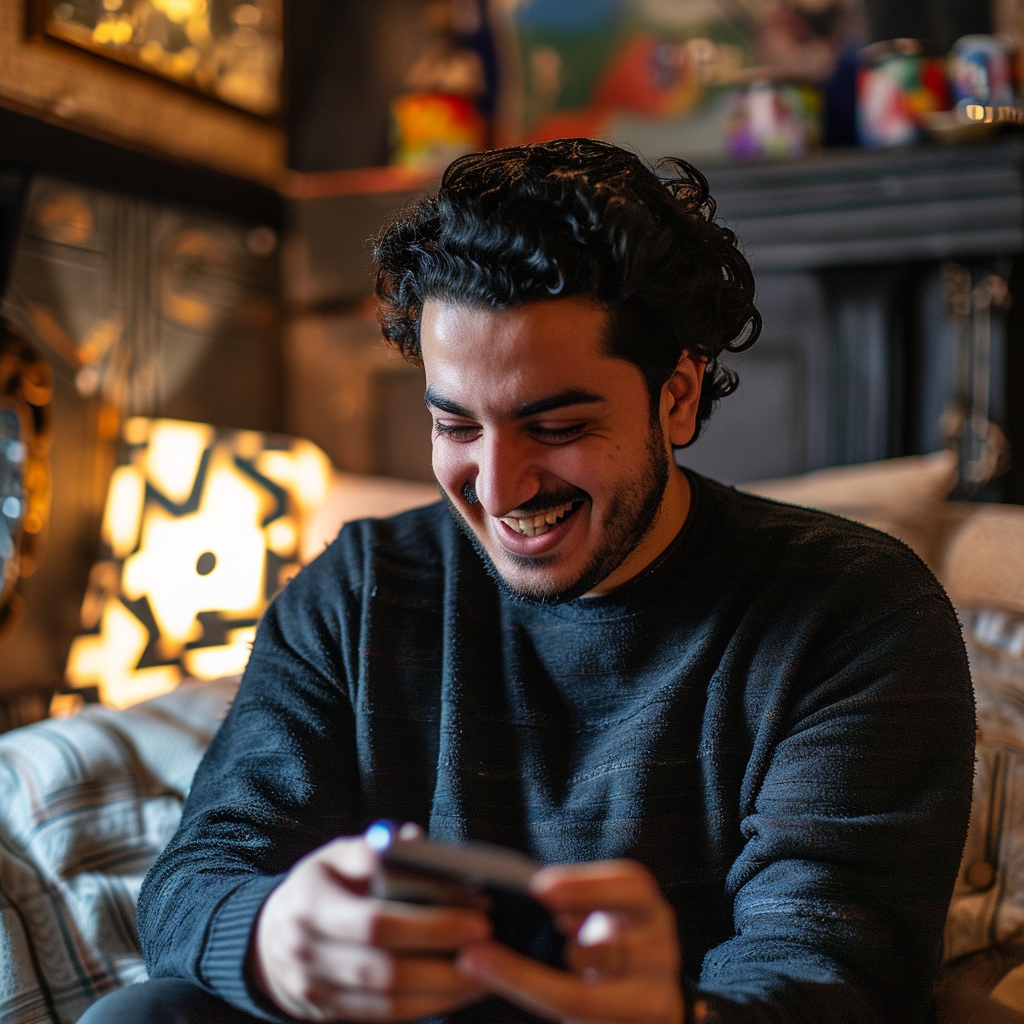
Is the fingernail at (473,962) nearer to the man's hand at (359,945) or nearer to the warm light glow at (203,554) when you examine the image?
the man's hand at (359,945)

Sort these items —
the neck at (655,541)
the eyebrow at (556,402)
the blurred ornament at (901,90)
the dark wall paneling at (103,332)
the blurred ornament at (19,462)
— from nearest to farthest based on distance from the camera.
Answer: the eyebrow at (556,402), the neck at (655,541), the blurred ornament at (19,462), the dark wall paneling at (103,332), the blurred ornament at (901,90)

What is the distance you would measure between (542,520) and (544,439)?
0.26 ft

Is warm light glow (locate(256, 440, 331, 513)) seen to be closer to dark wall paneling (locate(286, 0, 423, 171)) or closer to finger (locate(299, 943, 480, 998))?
dark wall paneling (locate(286, 0, 423, 171))

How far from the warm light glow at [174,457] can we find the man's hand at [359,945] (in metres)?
1.28

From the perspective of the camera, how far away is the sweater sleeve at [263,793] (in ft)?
2.79

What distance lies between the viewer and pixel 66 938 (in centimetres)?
114

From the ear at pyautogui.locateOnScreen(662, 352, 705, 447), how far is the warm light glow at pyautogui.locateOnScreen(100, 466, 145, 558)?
111 cm

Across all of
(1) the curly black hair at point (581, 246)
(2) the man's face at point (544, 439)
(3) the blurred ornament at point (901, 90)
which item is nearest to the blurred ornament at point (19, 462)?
(1) the curly black hair at point (581, 246)

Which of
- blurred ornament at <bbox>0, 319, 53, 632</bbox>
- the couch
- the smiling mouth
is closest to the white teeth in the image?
the smiling mouth

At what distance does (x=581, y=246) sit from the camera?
976 mm

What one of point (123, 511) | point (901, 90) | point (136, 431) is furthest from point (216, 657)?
point (901, 90)

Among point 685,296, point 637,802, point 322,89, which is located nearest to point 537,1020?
point 637,802

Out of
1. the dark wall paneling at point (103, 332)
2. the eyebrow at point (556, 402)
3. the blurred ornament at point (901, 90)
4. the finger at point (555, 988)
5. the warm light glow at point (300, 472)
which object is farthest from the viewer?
the warm light glow at point (300, 472)

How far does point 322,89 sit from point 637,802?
1.93m
